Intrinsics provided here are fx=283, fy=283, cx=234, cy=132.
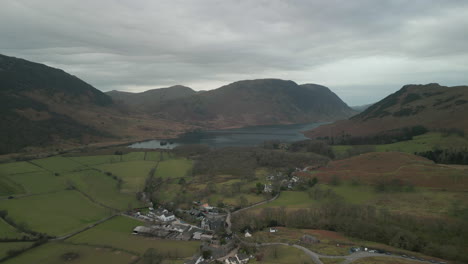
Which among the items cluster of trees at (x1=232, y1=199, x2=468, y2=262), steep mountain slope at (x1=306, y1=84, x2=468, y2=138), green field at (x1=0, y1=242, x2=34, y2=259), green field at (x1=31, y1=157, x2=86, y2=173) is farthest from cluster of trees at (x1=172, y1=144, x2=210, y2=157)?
steep mountain slope at (x1=306, y1=84, x2=468, y2=138)

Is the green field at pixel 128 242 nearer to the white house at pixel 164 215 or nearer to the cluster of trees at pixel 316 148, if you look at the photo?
the white house at pixel 164 215

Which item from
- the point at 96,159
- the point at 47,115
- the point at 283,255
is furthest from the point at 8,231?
the point at 47,115

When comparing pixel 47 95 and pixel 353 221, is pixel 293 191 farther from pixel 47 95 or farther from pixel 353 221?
pixel 47 95

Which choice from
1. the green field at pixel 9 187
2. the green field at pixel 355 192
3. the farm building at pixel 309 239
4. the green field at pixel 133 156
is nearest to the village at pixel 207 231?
the farm building at pixel 309 239

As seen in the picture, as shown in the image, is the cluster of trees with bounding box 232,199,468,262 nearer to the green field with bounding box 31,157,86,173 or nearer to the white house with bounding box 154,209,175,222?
the white house with bounding box 154,209,175,222

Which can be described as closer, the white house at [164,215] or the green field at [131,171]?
the white house at [164,215]
